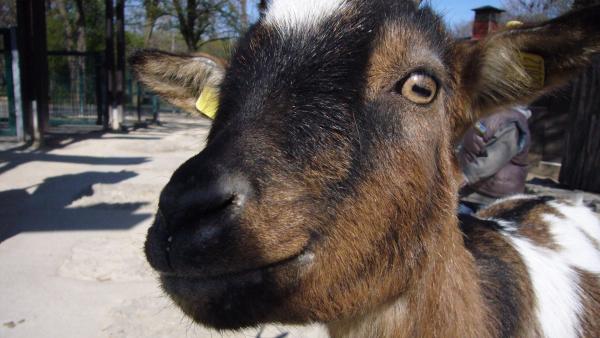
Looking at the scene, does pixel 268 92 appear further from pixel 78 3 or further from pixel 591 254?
pixel 78 3

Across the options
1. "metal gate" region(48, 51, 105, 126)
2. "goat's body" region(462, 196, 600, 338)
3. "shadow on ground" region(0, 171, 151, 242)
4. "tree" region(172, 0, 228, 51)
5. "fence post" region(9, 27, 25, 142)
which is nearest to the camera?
"goat's body" region(462, 196, 600, 338)

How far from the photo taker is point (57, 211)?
630 centimetres

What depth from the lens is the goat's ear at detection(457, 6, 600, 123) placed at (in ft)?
5.98

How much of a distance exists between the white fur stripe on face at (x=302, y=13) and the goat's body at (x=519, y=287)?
3.75 ft

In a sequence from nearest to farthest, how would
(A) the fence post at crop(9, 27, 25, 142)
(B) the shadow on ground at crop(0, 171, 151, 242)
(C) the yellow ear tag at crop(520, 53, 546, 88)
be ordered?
1. (C) the yellow ear tag at crop(520, 53, 546, 88)
2. (B) the shadow on ground at crop(0, 171, 151, 242)
3. (A) the fence post at crop(9, 27, 25, 142)

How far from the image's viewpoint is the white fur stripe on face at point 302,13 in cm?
187

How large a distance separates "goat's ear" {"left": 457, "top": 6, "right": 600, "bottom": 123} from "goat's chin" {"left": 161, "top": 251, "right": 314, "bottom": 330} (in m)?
1.13

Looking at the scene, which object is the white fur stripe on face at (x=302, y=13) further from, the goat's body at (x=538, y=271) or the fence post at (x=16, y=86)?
the fence post at (x=16, y=86)

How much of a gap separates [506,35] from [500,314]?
119 centimetres

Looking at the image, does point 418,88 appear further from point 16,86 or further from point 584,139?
point 16,86

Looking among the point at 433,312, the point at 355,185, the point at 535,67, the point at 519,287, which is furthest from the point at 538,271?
the point at 355,185

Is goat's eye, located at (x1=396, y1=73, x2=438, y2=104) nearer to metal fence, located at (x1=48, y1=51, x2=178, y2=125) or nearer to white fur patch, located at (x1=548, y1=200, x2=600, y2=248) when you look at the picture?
white fur patch, located at (x1=548, y1=200, x2=600, y2=248)

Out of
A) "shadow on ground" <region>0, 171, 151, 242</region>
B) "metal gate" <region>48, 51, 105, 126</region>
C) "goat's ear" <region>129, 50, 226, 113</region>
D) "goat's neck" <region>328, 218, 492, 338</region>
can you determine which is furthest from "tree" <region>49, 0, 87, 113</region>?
"goat's neck" <region>328, 218, 492, 338</region>

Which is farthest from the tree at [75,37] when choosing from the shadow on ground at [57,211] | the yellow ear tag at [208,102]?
the yellow ear tag at [208,102]
